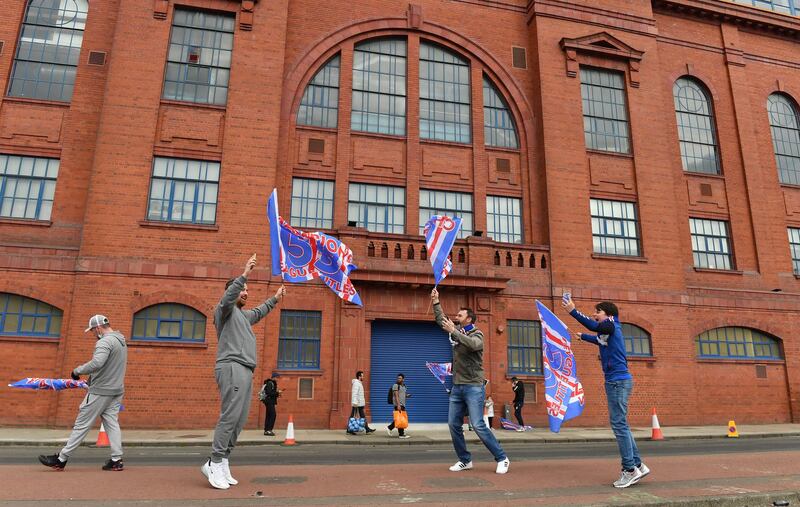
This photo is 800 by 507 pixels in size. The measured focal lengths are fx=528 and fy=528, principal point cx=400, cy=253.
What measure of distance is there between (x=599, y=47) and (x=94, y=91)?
1851cm

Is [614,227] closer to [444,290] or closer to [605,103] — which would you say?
[605,103]

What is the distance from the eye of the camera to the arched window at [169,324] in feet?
49.8

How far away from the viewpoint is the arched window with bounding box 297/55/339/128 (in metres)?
18.8

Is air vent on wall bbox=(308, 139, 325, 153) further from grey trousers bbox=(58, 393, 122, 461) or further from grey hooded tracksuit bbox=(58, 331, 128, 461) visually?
grey trousers bbox=(58, 393, 122, 461)

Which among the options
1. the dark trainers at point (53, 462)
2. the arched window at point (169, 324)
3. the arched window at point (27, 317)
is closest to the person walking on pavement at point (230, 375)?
the dark trainers at point (53, 462)

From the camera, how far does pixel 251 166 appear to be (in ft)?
55.0

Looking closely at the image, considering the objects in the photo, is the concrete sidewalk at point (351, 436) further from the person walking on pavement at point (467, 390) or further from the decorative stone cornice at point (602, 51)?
the decorative stone cornice at point (602, 51)

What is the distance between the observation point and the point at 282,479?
20.5ft

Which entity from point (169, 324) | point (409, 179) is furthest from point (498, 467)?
point (409, 179)

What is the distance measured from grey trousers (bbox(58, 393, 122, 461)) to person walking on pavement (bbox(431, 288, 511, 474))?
167 inches

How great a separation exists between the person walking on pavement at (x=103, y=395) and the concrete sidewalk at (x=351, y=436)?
5.42m

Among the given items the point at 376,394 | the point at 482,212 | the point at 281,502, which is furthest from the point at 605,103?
the point at 281,502

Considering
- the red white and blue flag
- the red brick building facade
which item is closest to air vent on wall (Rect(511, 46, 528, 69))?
the red brick building facade

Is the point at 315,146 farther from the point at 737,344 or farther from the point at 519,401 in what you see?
the point at 737,344
